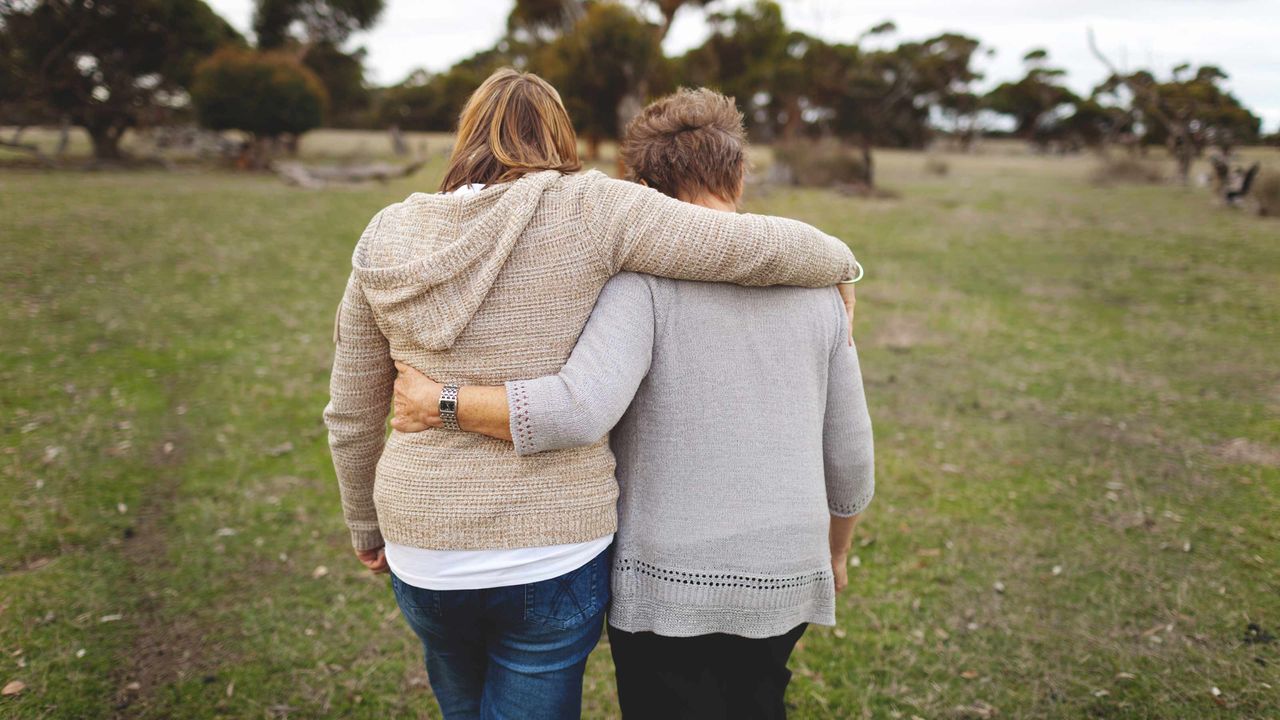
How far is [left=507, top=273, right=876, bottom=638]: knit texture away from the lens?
1.54 metres

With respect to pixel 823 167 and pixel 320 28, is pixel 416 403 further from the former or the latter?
pixel 320 28

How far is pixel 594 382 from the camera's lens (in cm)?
141

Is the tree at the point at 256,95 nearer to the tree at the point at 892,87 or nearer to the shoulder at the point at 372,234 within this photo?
the shoulder at the point at 372,234

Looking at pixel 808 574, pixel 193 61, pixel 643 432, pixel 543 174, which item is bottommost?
pixel 808 574

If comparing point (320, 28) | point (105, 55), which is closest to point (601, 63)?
point (320, 28)

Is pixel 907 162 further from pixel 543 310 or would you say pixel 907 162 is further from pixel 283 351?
pixel 543 310

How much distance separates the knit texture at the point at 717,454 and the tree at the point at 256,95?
18.6 metres

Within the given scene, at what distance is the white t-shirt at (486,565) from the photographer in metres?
1.49

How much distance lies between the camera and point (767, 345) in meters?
1.58

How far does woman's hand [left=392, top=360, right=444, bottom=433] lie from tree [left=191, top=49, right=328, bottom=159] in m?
18.5

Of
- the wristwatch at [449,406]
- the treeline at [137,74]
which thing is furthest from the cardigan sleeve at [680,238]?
the treeline at [137,74]

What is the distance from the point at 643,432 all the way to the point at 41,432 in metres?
4.72

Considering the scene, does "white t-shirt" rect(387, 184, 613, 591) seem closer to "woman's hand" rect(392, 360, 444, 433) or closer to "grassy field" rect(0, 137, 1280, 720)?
"woman's hand" rect(392, 360, 444, 433)

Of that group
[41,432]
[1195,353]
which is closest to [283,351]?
[41,432]
